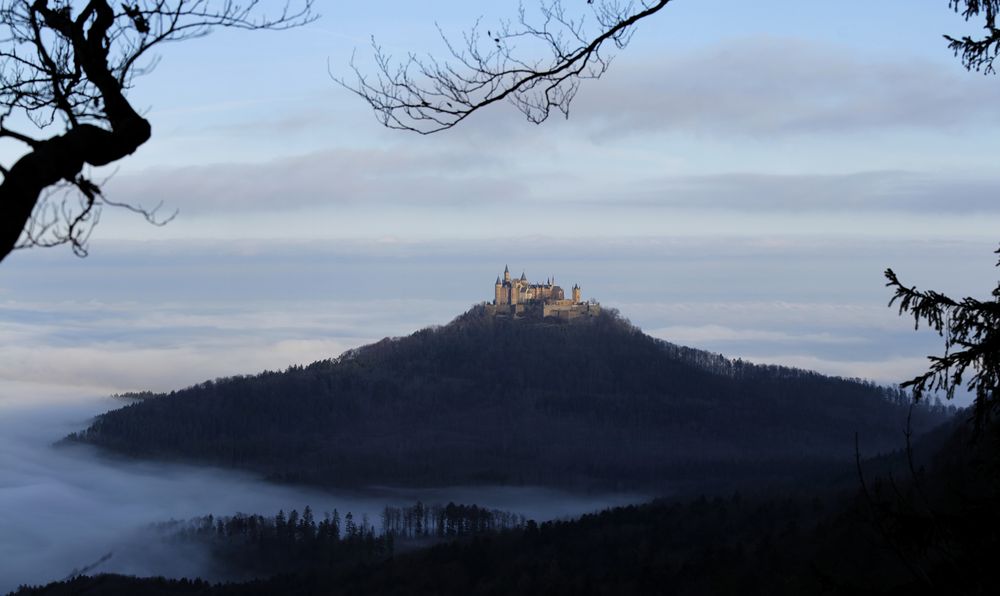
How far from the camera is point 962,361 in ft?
28.0

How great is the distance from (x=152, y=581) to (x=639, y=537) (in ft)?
254

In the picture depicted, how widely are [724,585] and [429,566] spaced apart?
43.2m

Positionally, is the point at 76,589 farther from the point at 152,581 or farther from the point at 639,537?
the point at 639,537

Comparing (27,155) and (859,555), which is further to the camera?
(859,555)

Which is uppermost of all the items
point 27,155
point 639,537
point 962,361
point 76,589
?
point 27,155

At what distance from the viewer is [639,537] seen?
133 meters

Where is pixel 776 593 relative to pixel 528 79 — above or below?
below

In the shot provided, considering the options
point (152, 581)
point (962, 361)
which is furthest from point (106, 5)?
point (152, 581)

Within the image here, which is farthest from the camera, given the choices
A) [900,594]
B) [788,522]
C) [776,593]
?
[788,522]

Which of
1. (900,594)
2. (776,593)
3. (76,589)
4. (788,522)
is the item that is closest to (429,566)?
(788,522)

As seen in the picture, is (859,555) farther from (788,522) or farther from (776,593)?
(788,522)

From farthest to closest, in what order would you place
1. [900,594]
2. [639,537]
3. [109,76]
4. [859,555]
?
[639,537] < [859,555] < [900,594] < [109,76]

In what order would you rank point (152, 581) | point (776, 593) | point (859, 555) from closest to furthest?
point (776, 593) → point (859, 555) → point (152, 581)

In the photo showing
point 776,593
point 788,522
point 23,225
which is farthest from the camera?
point 788,522
